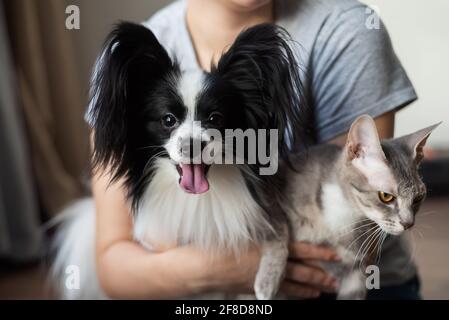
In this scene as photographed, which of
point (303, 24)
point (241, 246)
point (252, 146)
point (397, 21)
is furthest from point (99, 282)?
point (397, 21)

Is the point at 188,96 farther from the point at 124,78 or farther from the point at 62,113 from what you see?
the point at 62,113

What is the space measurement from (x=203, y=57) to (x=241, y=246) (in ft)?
1.01

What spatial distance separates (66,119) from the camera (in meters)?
1.02

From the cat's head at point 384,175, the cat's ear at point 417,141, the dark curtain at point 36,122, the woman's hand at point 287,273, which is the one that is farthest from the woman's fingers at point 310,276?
the dark curtain at point 36,122

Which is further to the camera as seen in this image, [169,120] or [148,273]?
[148,273]

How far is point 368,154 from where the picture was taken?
797 millimetres

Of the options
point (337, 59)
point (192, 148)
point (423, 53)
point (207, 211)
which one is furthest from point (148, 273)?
point (423, 53)

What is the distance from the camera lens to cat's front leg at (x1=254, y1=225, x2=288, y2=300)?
0.83 metres

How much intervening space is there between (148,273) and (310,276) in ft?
0.91

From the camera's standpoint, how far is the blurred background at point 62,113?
2.79ft

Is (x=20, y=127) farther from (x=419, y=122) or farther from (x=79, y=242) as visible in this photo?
(x=419, y=122)

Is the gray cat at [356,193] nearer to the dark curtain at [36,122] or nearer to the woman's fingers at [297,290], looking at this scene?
the woman's fingers at [297,290]

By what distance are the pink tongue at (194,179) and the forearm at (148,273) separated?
0.38ft

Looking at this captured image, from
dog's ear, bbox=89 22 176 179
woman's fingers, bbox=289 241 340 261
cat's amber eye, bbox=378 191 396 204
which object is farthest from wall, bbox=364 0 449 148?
dog's ear, bbox=89 22 176 179
